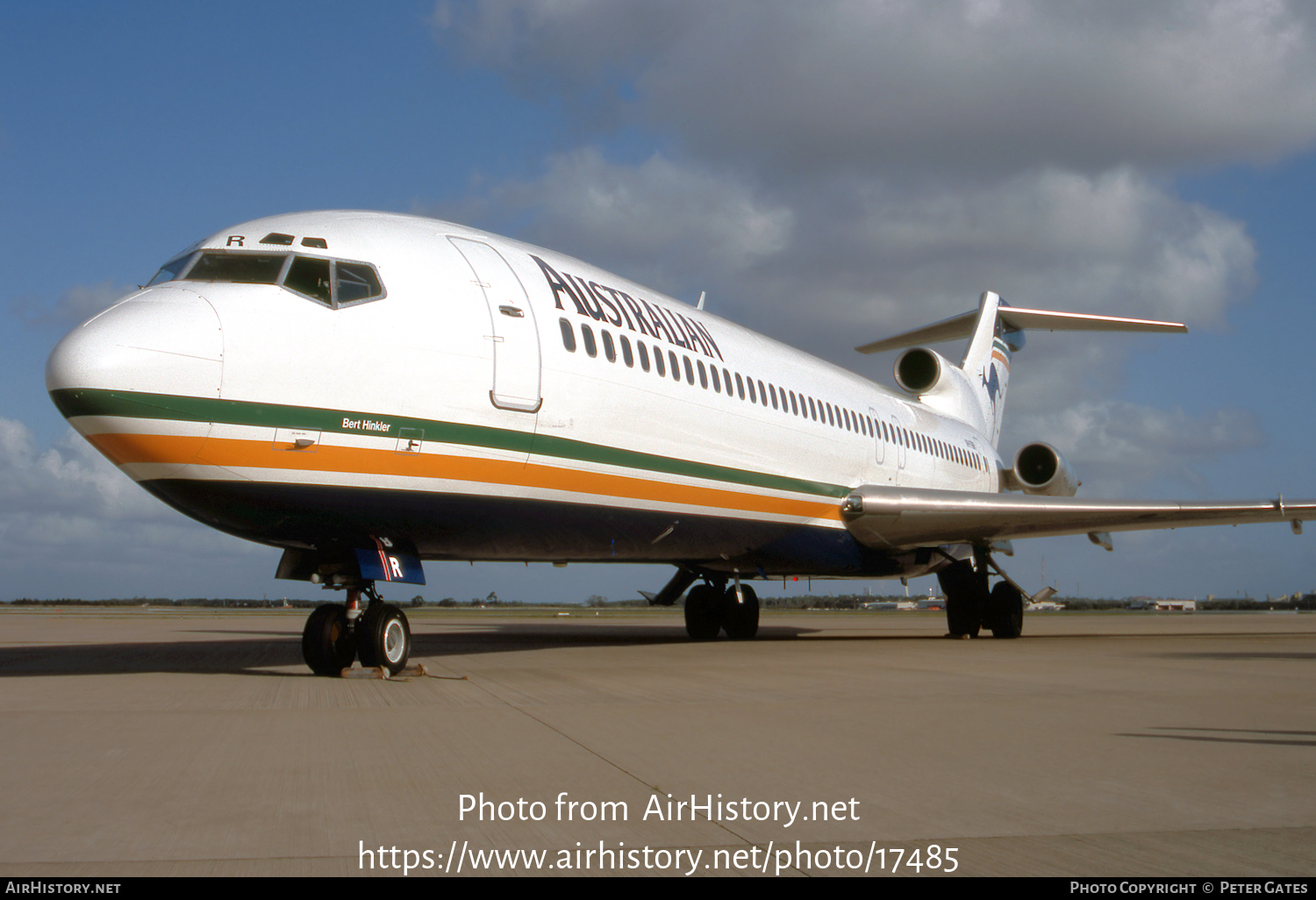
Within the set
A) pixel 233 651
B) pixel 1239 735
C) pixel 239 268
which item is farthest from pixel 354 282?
pixel 1239 735

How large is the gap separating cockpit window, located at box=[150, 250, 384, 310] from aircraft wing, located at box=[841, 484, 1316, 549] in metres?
9.67

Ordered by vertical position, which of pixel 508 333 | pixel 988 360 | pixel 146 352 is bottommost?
pixel 146 352

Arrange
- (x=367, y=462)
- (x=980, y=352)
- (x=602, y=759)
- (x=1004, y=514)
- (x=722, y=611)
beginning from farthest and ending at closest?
(x=980, y=352) < (x=722, y=611) < (x=1004, y=514) < (x=367, y=462) < (x=602, y=759)

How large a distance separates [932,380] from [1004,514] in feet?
24.0

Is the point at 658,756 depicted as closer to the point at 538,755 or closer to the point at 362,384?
the point at 538,755

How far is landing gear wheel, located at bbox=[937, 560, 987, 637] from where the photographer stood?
750 inches

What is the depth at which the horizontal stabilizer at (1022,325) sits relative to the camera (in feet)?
83.5

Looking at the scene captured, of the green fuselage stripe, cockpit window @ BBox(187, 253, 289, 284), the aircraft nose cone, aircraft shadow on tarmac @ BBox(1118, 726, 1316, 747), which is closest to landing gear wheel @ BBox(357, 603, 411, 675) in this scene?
the green fuselage stripe

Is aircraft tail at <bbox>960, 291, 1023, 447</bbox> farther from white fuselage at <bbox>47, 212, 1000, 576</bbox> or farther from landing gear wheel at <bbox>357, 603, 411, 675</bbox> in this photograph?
landing gear wheel at <bbox>357, 603, 411, 675</bbox>

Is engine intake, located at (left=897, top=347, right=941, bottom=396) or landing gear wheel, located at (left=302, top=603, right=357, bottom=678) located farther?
engine intake, located at (left=897, top=347, right=941, bottom=396)

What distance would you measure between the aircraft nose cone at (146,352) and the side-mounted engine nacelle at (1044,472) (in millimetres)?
18525

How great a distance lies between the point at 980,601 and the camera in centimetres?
1906

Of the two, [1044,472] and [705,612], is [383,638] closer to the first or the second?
[705,612]

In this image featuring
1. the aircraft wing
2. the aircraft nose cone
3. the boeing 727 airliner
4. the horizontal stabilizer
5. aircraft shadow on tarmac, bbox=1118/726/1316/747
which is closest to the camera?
aircraft shadow on tarmac, bbox=1118/726/1316/747
